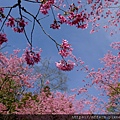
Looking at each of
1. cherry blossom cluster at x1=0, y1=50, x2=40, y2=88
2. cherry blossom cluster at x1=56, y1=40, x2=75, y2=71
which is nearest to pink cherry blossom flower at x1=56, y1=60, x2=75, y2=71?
cherry blossom cluster at x1=56, y1=40, x2=75, y2=71

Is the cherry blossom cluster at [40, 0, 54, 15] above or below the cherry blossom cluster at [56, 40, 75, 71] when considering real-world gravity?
above

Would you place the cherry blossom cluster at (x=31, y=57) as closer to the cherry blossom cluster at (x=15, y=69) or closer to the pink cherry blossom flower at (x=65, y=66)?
the pink cherry blossom flower at (x=65, y=66)

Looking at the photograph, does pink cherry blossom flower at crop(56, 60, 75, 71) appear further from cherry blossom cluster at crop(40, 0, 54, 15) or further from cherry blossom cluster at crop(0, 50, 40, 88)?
cherry blossom cluster at crop(0, 50, 40, 88)

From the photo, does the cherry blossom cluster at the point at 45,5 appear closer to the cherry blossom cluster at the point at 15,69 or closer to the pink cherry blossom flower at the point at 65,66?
the pink cherry blossom flower at the point at 65,66

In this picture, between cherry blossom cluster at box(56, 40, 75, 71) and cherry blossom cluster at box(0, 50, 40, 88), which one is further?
cherry blossom cluster at box(0, 50, 40, 88)

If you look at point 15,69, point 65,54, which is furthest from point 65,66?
point 15,69

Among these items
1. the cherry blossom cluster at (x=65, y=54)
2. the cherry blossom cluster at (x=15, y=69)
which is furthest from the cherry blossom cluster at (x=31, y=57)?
the cherry blossom cluster at (x=15, y=69)

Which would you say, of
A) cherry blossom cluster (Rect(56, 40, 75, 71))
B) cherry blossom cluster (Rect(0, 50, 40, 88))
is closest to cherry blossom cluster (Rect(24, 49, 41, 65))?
cherry blossom cluster (Rect(56, 40, 75, 71))

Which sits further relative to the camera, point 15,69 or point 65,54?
point 15,69

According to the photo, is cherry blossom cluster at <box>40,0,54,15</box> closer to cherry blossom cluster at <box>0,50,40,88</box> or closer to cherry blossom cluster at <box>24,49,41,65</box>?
cherry blossom cluster at <box>24,49,41,65</box>

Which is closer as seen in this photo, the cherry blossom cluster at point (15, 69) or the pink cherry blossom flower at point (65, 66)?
the pink cherry blossom flower at point (65, 66)

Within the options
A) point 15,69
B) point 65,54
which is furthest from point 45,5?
point 15,69

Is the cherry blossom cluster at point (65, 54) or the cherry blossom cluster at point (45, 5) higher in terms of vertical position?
the cherry blossom cluster at point (45, 5)

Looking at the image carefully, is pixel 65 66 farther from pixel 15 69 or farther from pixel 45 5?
pixel 15 69
